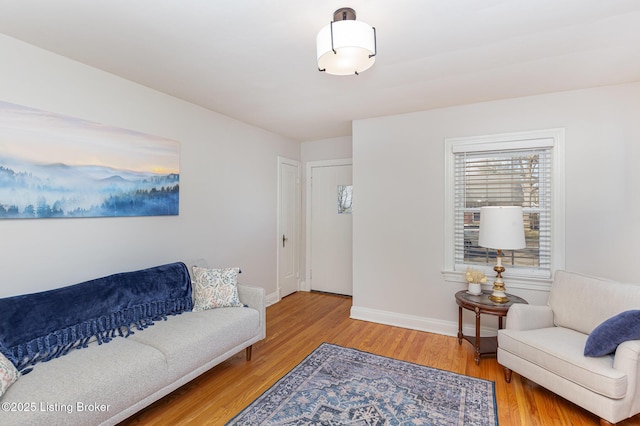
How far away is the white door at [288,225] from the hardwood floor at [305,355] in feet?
2.37

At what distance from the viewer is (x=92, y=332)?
2.12 meters

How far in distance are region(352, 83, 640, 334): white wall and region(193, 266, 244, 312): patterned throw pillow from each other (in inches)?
65.0

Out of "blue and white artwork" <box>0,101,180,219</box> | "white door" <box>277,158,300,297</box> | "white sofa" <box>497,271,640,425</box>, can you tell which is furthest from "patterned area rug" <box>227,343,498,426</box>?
"white door" <box>277,158,300,297</box>

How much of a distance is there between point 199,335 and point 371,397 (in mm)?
1318

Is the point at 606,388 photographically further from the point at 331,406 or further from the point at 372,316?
the point at 372,316

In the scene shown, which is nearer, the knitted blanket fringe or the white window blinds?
the knitted blanket fringe

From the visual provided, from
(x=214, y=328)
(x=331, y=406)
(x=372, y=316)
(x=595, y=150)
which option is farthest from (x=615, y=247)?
(x=214, y=328)

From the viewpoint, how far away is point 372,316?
12.6 feet

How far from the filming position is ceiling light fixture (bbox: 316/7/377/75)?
1.60 metres

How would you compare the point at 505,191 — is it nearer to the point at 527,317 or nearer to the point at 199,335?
the point at 527,317

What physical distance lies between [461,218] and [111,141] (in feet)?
11.2

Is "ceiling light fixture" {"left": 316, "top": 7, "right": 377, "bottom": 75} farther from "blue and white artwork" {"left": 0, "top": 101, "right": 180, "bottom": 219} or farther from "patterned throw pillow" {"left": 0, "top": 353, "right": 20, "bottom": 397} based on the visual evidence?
"patterned throw pillow" {"left": 0, "top": 353, "right": 20, "bottom": 397}

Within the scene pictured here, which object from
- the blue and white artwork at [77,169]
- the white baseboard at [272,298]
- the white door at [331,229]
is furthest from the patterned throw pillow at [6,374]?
the white door at [331,229]

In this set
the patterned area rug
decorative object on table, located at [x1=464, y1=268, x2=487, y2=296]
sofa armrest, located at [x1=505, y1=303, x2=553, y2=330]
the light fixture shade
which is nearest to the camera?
the light fixture shade
